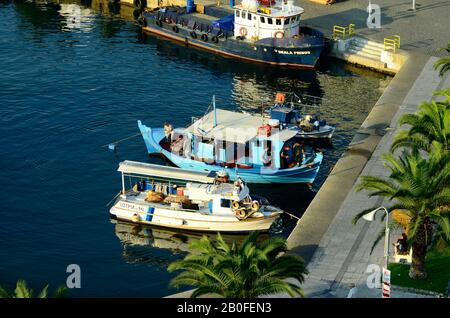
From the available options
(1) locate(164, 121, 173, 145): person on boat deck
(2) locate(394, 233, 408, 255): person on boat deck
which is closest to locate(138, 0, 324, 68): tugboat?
(1) locate(164, 121, 173, 145): person on boat deck

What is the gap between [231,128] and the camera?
69938mm

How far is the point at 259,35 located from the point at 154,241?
134 ft

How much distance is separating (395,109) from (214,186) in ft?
78.4

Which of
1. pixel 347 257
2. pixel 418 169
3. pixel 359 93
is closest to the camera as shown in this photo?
pixel 418 169

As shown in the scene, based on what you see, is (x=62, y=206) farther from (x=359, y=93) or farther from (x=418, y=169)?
(x=359, y=93)

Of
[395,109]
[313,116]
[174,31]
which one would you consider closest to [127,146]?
[313,116]

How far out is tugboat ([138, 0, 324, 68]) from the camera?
3686 inches

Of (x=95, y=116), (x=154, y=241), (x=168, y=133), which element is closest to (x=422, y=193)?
(x=154, y=241)

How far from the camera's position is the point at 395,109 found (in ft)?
257

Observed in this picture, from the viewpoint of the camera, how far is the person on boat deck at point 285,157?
69.1 metres

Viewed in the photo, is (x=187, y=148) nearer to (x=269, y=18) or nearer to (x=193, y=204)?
(x=193, y=204)

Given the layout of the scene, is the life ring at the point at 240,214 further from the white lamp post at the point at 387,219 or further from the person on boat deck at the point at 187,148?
the person on boat deck at the point at 187,148

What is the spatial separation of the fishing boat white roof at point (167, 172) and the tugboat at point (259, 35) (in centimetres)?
3338

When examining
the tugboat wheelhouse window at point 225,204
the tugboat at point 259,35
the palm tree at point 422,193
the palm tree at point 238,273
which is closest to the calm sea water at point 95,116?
the tugboat at point 259,35
